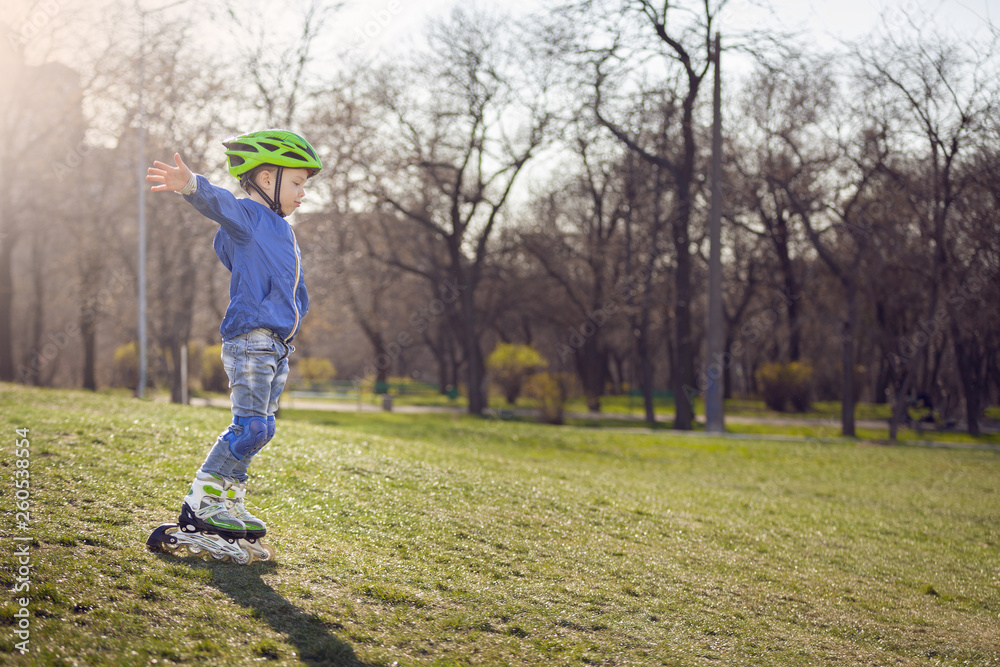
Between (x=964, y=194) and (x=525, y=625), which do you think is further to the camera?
(x=964, y=194)

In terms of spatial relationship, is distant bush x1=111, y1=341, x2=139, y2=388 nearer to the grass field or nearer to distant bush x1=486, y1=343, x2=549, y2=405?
distant bush x1=486, y1=343, x2=549, y2=405

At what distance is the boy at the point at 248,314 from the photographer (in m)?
4.30

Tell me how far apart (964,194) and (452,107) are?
16144mm

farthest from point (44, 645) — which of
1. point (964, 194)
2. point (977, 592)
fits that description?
point (964, 194)

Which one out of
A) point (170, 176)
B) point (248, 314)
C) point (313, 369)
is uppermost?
point (170, 176)

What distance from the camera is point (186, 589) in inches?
154


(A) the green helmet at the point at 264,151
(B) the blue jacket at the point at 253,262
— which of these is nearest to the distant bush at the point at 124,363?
(A) the green helmet at the point at 264,151

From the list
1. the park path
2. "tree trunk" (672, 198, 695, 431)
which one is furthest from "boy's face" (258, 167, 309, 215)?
the park path

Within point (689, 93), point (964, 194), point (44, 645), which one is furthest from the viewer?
point (689, 93)

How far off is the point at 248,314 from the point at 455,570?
210 cm

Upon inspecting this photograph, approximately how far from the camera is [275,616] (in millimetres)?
3814

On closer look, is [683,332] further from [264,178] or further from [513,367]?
[264,178]

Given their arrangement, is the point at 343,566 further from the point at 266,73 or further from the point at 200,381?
the point at 200,381

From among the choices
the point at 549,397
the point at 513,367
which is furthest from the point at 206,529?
the point at 513,367
